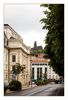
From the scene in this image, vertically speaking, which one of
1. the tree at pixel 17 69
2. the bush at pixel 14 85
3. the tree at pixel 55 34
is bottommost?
the bush at pixel 14 85

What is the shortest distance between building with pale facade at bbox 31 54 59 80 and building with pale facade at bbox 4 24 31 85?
102 mm

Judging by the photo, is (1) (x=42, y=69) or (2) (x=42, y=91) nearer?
(2) (x=42, y=91)

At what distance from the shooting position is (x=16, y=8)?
9.40m

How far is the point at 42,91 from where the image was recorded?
9359 mm

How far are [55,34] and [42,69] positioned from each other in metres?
0.54

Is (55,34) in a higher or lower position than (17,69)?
higher

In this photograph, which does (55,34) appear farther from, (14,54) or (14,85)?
(14,85)

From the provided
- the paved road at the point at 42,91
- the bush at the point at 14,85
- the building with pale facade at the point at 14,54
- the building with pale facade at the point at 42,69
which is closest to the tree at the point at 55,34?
the building with pale facade at the point at 42,69

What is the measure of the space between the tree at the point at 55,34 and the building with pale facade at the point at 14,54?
0.34 m

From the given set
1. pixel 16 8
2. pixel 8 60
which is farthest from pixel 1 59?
pixel 16 8

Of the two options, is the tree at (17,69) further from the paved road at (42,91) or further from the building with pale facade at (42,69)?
the paved road at (42,91)

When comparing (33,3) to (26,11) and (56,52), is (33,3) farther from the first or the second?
(56,52)

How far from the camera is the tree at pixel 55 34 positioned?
9.35 metres

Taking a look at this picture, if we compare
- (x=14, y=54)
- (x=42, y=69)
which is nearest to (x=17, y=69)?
(x=14, y=54)
